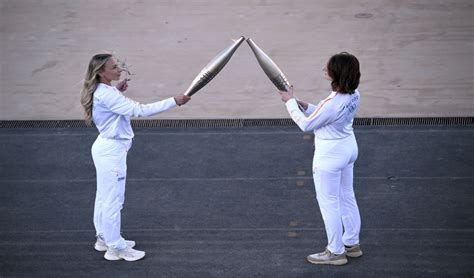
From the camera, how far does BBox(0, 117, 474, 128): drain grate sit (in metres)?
9.20

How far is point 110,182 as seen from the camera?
6188 millimetres

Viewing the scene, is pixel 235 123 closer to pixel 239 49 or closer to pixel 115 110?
pixel 239 49

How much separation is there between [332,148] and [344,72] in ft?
1.99

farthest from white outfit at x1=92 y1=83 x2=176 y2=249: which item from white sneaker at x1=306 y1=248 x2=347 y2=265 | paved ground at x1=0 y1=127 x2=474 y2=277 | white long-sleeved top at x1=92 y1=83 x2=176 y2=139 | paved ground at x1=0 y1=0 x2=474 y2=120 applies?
paved ground at x1=0 y1=0 x2=474 y2=120

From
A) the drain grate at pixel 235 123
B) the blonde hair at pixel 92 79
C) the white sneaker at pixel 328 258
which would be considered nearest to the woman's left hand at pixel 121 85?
the blonde hair at pixel 92 79

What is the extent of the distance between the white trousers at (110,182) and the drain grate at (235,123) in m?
3.12

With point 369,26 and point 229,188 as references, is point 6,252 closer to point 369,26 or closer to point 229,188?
point 229,188

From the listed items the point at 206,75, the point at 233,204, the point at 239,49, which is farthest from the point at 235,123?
the point at 206,75

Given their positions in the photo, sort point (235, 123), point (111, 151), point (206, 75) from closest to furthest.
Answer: point (111, 151) → point (206, 75) → point (235, 123)

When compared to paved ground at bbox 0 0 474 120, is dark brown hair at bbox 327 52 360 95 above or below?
above

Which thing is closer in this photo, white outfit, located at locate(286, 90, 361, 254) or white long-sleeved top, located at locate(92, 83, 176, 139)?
white outfit, located at locate(286, 90, 361, 254)

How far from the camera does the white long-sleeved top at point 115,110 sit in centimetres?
607

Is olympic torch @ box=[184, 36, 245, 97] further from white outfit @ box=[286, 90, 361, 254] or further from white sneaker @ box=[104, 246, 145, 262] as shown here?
white sneaker @ box=[104, 246, 145, 262]

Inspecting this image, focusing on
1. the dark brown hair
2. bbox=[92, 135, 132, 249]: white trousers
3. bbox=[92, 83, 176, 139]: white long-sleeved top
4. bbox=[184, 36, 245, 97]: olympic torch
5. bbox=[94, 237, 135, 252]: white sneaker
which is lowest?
bbox=[94, 237, 135, 252]: white sneaker
